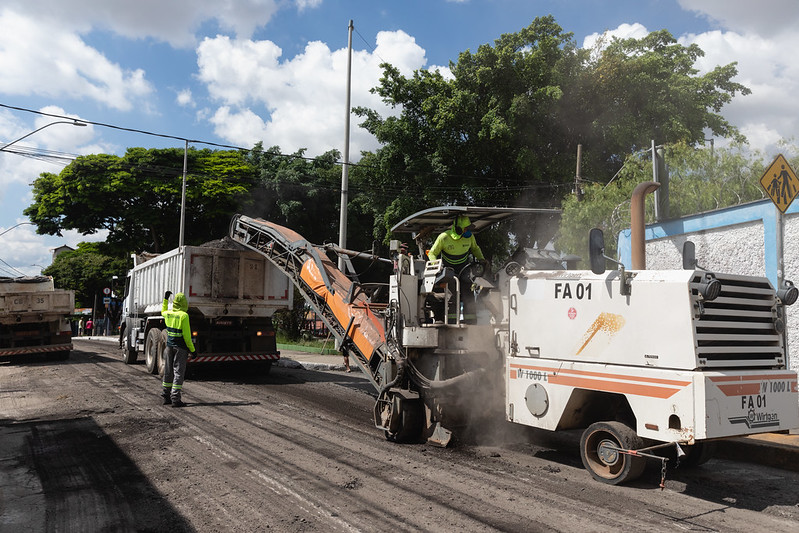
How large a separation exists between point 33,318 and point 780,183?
19654mm

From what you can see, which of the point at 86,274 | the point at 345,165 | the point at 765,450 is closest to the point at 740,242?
the point at 765,450

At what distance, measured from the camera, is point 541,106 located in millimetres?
20844

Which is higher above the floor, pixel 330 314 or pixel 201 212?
pixel 201 212

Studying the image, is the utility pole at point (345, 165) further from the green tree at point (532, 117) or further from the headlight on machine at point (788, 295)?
the headlight on machine at point (788, 295)

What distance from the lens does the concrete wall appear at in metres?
8.21

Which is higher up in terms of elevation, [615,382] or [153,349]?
[615,382]

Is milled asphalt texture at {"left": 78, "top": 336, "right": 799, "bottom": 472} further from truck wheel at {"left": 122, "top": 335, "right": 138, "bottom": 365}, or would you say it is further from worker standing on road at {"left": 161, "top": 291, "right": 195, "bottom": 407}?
truck wheel at {"left": 122, "top": 335, "right": 138, "bottom": 365}

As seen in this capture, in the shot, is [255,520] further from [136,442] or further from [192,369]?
[192,369]

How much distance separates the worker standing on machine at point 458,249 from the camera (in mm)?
7312

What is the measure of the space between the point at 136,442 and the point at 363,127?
760 inches

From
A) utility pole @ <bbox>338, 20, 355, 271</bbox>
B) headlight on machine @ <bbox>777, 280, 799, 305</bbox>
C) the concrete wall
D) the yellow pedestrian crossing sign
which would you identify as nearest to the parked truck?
utility pole @ <bbox>338, 20, 355, 271</bbox>

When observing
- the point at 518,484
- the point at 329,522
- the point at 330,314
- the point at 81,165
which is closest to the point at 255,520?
the point at 329,522

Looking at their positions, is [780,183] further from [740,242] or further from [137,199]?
[137,199]

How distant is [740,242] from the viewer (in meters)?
8.96
